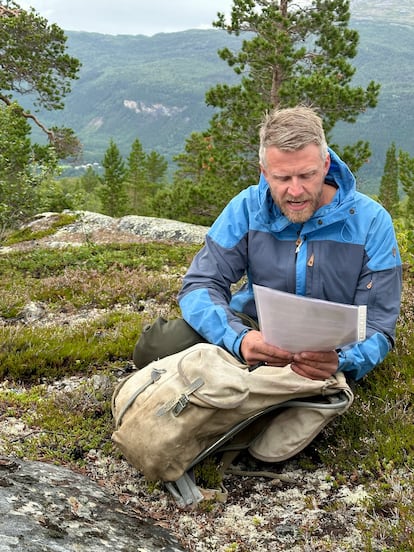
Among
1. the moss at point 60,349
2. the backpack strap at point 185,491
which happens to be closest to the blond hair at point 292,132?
the backpack strap at point 185,491

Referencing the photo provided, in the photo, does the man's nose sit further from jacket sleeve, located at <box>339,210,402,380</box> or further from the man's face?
jacket sleeve, located at <box>339,210,402,380</box>

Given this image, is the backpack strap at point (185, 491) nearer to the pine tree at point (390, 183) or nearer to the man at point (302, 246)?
the man at point (302, 246)

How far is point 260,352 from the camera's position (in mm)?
4070

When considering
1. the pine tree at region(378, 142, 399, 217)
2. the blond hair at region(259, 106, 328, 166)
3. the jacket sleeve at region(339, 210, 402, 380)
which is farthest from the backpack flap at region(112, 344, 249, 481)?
the pine tree at region(378, 142, 399, 217)

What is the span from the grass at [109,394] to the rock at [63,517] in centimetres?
51

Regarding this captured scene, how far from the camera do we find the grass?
393cm

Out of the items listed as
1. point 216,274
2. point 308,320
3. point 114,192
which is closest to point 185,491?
point 308,320

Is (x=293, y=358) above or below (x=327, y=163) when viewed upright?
below

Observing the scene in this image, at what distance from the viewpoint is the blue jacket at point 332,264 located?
14.9 ft

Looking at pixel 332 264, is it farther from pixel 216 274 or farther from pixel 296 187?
pixel 216 274

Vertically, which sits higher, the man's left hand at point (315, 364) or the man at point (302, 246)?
the man at point (302, 246)

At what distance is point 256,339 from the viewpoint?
4141 mm

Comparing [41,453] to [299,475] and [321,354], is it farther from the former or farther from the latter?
[321,354]

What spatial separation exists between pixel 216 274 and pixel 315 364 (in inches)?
53.0
